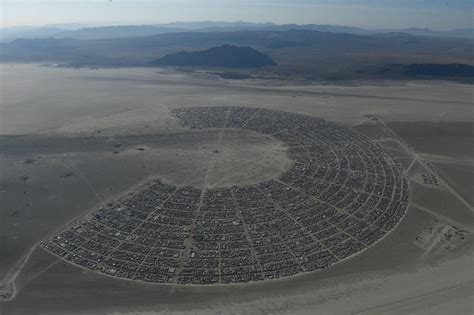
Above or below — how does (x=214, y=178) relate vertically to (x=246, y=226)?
above

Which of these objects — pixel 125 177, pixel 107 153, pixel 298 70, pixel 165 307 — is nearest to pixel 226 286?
pixel 165 307

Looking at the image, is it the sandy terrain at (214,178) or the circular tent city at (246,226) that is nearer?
the sandy terrain at (214,178)

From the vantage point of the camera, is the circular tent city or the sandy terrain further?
the circular tent city

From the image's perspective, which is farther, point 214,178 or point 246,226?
point 214,178

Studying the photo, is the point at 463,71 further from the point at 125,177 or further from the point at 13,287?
the point at 13,287
